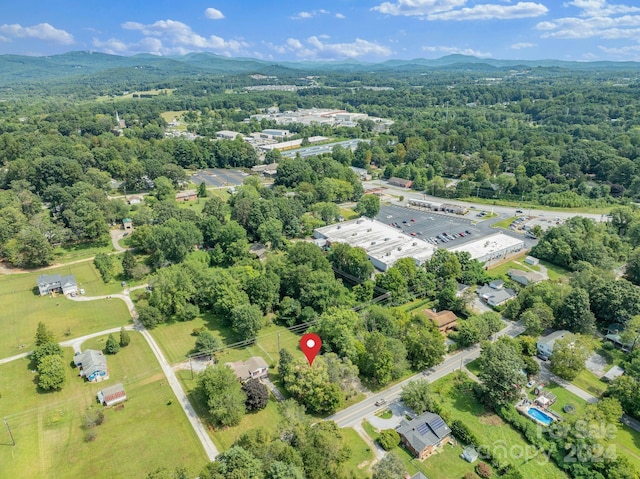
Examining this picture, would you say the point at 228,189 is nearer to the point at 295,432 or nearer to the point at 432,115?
the point at 295,432

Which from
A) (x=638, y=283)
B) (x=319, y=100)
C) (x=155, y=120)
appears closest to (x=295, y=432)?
(x=638, y=283)

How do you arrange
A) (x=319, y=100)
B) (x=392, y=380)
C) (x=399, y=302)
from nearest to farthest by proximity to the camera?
1. (x=392, y=380)
2. (x=399, y=302)
3. (x=319, y=100)

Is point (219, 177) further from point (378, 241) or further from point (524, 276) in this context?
point (524, 276)

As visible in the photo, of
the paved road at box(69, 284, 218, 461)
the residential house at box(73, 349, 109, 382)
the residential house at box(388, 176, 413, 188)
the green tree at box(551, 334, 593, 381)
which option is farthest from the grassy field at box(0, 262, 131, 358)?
the residential house at box(388, 176, 413, 188)

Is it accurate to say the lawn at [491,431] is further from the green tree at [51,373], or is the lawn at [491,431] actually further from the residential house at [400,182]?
the residential house at [400,182]

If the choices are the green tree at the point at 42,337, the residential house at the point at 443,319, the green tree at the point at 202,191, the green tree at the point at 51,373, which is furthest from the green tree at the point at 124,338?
the green tree at the point at 202,191

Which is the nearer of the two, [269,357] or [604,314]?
[269,357]

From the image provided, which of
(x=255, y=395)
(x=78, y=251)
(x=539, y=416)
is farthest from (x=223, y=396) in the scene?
(x=78, y=251)

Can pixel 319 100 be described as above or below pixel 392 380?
above
